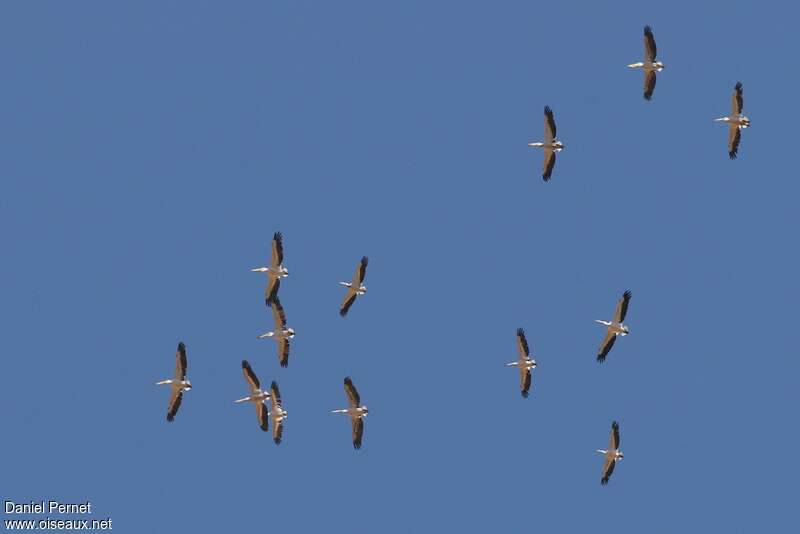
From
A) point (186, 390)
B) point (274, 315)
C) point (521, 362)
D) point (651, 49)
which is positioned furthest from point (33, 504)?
point (651, 49)

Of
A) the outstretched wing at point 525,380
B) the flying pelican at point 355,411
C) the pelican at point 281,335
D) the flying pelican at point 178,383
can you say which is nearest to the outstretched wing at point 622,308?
the outstretched wing at point 525,380

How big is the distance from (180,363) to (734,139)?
20.6 metres

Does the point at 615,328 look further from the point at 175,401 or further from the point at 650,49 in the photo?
the point at 175,401

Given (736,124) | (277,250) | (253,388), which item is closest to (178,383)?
(253,388)

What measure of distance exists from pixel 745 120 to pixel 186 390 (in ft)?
70.0

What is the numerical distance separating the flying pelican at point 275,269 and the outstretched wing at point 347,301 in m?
2.84

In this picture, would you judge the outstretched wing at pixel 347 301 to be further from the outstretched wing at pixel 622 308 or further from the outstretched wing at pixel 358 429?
the outstretched wing at pixel 622 308

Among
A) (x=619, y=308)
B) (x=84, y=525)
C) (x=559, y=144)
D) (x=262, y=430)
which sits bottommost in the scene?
(x=84, y=525)

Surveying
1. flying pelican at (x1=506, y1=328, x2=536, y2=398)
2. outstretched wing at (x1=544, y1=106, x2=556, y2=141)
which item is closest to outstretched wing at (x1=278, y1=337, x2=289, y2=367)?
flying pelican at (x1=506, y1=328, x2=536, y2=398)

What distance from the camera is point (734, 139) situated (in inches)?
2067

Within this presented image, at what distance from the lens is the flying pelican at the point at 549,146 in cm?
5312

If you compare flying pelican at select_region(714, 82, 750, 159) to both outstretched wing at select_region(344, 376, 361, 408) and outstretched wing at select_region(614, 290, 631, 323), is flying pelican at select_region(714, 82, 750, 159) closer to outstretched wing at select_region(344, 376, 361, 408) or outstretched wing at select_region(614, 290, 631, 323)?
outstretched wing at select_region(614, 290, 631, 323)

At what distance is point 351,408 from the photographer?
49750 mm

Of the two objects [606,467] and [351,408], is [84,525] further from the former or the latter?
[606,467]
